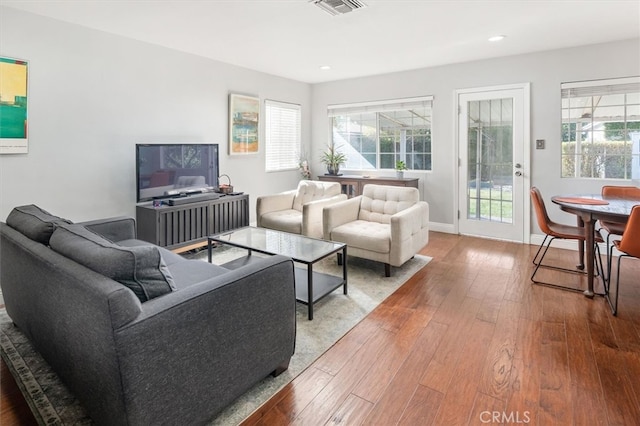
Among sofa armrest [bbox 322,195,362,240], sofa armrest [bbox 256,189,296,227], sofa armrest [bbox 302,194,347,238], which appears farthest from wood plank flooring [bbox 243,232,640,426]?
sofa armrest [bbox 256,189,296,227]

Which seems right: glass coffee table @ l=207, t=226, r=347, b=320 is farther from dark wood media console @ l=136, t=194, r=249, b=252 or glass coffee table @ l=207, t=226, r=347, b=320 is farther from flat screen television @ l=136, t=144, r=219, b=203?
flat screen television @ l=136, t=144, r=219, b=203

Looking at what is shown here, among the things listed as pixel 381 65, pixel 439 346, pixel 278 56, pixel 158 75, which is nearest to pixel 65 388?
pixel 439 346

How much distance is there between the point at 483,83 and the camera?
4.88 m

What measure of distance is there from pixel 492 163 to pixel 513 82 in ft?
3.43

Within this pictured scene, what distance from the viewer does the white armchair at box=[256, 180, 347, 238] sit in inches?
162

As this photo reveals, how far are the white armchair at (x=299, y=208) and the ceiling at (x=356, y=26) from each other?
1712mm

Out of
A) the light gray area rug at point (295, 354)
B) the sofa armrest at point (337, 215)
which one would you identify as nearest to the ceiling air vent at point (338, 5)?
the sofa armrest at point (337, 215)

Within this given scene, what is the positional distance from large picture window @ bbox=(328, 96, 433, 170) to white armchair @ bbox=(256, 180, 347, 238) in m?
1.52

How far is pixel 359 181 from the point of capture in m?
5.69

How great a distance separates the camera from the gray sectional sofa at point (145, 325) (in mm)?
1277

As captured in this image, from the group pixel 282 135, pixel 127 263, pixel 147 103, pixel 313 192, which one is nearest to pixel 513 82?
pixel 313 192

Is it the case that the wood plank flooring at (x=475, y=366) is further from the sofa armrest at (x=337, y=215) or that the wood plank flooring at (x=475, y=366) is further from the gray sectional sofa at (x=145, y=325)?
the sofa armrest at (x=337, y=215)

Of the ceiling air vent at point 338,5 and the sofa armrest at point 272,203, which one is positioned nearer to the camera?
the ceiling air vent at point 338,5

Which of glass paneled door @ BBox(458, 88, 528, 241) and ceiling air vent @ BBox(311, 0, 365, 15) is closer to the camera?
ceiling air vent @ BBox(311, 0, 365, 15)
